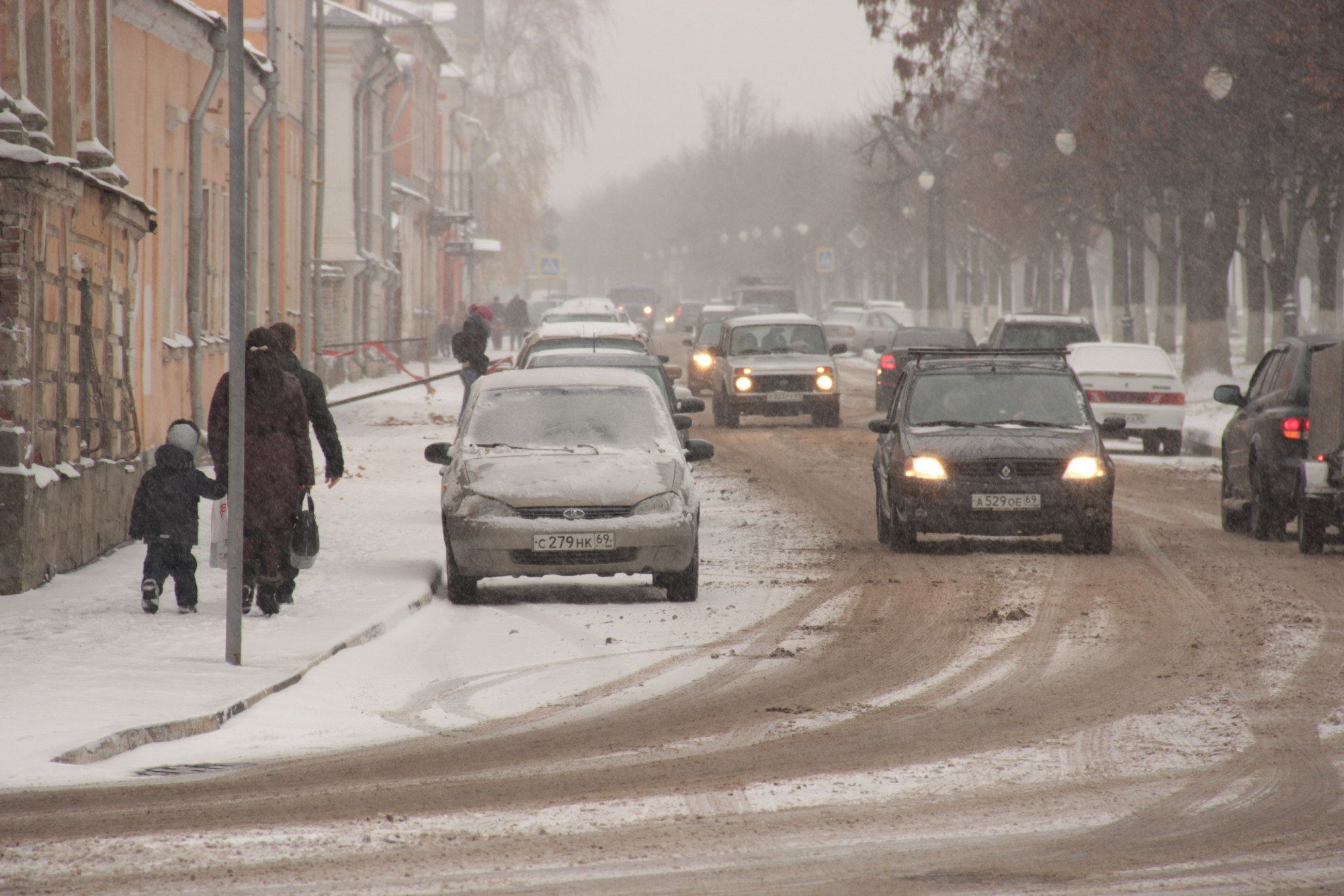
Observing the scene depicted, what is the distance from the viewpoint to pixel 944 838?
620 cm

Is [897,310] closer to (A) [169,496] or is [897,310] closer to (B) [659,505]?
(B) [659,505]

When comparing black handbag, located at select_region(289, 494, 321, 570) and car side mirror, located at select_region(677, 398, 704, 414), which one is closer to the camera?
black handbag, located at select_region(289, 494, 321, 570)

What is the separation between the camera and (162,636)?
34.6 feet

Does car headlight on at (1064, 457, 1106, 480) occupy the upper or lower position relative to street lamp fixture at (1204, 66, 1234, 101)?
lower

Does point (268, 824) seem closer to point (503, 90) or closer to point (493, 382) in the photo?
point (493, 382)

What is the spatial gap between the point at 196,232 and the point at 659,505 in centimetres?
1183

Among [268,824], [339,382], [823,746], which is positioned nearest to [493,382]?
[823,746]

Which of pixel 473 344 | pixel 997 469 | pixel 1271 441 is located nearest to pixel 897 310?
pixel 473 344

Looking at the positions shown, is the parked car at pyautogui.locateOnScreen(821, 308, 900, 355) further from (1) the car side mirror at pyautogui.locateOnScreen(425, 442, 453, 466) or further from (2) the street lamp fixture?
(1) the car side mirror at pyautogui.locateOnScreen(425, 442, 453, 466)

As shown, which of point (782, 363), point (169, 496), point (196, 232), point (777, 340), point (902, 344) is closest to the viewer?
point (169, 496)

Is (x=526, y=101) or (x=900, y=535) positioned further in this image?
(x=526, y=101)

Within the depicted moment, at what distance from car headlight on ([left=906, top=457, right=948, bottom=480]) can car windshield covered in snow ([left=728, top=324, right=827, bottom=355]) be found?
1679 cm

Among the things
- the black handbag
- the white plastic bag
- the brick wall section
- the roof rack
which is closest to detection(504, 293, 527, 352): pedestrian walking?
the brick wall section

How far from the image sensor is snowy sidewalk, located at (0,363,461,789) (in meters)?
8.03
